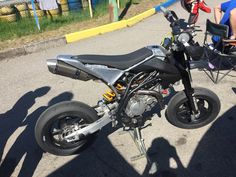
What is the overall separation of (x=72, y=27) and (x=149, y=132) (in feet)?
17.2

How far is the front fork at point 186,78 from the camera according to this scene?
3027 mm

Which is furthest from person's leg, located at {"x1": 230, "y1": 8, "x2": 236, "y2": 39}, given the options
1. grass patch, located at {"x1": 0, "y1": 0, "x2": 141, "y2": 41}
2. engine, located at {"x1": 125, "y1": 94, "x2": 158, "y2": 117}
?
grass patch, located at {"x1": 0, "y1": 0, "x2": 141, "y2": 41}

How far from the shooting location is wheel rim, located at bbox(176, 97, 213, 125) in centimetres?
356

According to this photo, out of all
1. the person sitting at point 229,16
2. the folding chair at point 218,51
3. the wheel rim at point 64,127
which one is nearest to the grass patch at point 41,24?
the person sitting at point 229,16

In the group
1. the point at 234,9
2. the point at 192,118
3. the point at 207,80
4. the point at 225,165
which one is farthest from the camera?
the point at 207,80

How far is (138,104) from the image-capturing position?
313 centimetres

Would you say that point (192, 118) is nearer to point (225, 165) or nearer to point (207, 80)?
point (225, 165)

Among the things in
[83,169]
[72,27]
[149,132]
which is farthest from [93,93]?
[72,27]

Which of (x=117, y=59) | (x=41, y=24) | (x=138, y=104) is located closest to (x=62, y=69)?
(x=117, y=59)

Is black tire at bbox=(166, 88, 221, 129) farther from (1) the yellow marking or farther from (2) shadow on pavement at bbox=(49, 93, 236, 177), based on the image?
(1) the yellow marking

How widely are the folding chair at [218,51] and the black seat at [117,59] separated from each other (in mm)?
1998

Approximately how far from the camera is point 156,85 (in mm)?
3146

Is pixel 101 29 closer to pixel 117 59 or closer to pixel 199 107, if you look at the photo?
pixel 199 107

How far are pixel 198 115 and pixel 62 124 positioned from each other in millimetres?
1786
